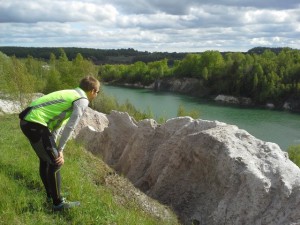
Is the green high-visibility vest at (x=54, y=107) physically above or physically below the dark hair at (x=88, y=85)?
below

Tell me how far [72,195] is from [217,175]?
443 centimetres

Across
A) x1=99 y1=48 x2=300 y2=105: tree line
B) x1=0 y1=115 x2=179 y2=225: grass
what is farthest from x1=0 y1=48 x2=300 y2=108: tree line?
x1=0 y1=115 x2=179 y2=225: grass

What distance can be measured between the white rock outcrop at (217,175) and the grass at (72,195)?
155 cm

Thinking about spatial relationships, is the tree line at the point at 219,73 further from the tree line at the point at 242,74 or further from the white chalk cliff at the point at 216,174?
the white chalk cliff at the point at 216,174

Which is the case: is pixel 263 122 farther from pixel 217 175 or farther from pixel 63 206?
pixel 63 206

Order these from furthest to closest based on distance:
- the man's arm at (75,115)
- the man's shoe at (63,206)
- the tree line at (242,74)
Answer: the tree line at (242,74) < the man's shoe at (63,206) < the man's arm at (75,115)

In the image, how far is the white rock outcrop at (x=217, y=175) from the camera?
8719 mm

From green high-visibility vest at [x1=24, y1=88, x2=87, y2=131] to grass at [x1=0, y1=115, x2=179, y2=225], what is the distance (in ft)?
4.00

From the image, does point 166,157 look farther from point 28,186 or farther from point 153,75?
point 153,75

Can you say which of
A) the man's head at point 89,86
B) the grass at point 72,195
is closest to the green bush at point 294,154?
the grass at point 72,195

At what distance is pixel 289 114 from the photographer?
69250mm

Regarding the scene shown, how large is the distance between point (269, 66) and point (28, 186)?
311 feet

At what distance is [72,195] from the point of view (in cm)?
662

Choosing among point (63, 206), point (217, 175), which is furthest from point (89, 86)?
point (217, 175)
